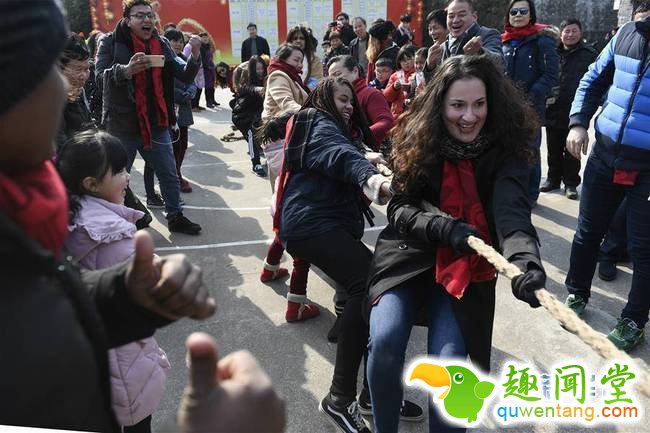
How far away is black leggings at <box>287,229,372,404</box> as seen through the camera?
228 cm

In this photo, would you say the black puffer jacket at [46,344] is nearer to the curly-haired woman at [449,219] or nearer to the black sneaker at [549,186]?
the curly-haired woman at [449,219]

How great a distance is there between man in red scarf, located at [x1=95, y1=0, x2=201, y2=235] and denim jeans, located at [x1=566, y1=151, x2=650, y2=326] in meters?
3.20

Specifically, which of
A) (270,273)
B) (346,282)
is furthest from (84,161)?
(270,273)

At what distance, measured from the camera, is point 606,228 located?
2.93 meters

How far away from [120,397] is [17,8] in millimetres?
1452

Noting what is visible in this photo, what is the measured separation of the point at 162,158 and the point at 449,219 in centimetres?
312

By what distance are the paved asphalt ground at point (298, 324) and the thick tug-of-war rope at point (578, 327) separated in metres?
1.04

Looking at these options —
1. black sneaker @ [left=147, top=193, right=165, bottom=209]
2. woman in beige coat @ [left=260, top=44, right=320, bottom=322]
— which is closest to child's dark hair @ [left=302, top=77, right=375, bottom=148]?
woman in beige coat @ [left=260, top=44, right=320, bottom=322]

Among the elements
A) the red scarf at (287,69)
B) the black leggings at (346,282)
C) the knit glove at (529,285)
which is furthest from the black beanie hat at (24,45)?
the red scarf at (287,69)

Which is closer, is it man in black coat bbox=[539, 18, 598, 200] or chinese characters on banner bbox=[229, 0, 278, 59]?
man in black coat bbox=[539, 18, 598, 200]

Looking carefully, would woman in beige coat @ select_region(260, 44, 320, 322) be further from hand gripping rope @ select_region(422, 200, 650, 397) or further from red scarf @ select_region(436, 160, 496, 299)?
hand gripping rope @ select_region(422, 200, 650, 397)

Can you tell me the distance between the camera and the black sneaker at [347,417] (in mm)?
2248

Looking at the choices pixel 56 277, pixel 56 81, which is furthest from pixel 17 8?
pixel 56 277

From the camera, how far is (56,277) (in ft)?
2.64
